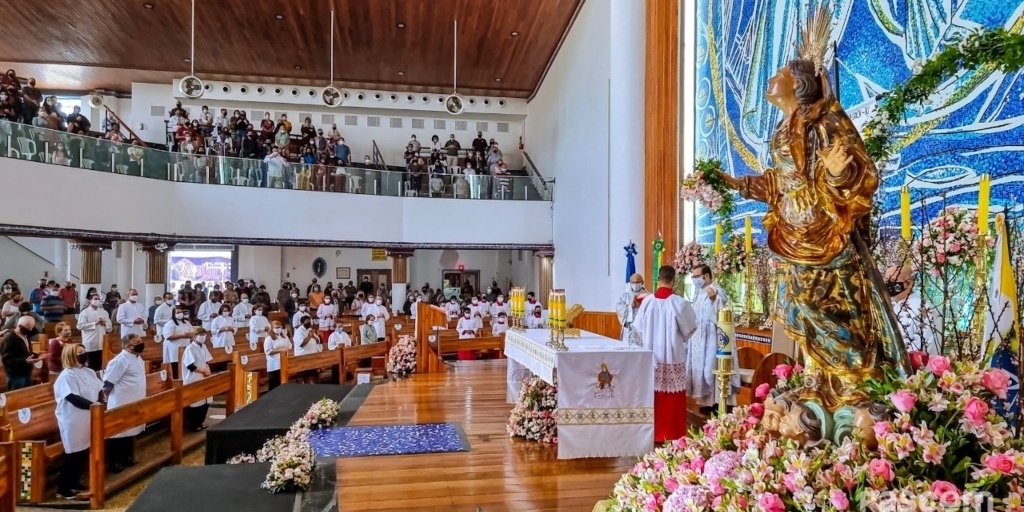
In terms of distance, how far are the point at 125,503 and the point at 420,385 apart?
3237mm

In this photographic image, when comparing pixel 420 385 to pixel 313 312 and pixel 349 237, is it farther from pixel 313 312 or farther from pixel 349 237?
pixel 313 312

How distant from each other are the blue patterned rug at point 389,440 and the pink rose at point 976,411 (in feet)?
12.6

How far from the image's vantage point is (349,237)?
1639 cm


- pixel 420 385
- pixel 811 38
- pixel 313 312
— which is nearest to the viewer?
pixel 811 38

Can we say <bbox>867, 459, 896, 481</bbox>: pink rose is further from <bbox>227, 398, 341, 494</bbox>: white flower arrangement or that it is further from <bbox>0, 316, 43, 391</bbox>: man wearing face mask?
<bbox>0, 316, 43, 391</bbox>: man wearing face mask

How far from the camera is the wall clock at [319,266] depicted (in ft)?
78.6

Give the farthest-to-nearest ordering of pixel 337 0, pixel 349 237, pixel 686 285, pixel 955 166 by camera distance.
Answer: pixel 349 237 → pixel 337 0 → pixel 686 285 → pixel 955 166

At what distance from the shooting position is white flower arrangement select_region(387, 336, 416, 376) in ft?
28.3

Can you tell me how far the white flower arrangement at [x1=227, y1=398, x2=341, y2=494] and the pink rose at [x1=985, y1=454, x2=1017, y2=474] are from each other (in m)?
3.73

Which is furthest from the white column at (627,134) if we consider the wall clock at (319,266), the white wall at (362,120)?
the wall clock at (319,266)

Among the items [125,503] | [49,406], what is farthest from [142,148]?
[125,503]

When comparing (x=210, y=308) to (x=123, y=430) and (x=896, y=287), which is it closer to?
(x=123, y=430)

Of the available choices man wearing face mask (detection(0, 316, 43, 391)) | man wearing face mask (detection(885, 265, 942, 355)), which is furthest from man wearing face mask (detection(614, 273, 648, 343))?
man wearing face mask (detection(0, 316, 43, 391))

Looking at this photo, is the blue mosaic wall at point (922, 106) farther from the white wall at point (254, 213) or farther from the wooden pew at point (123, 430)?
the white wall at point (254, 213)
